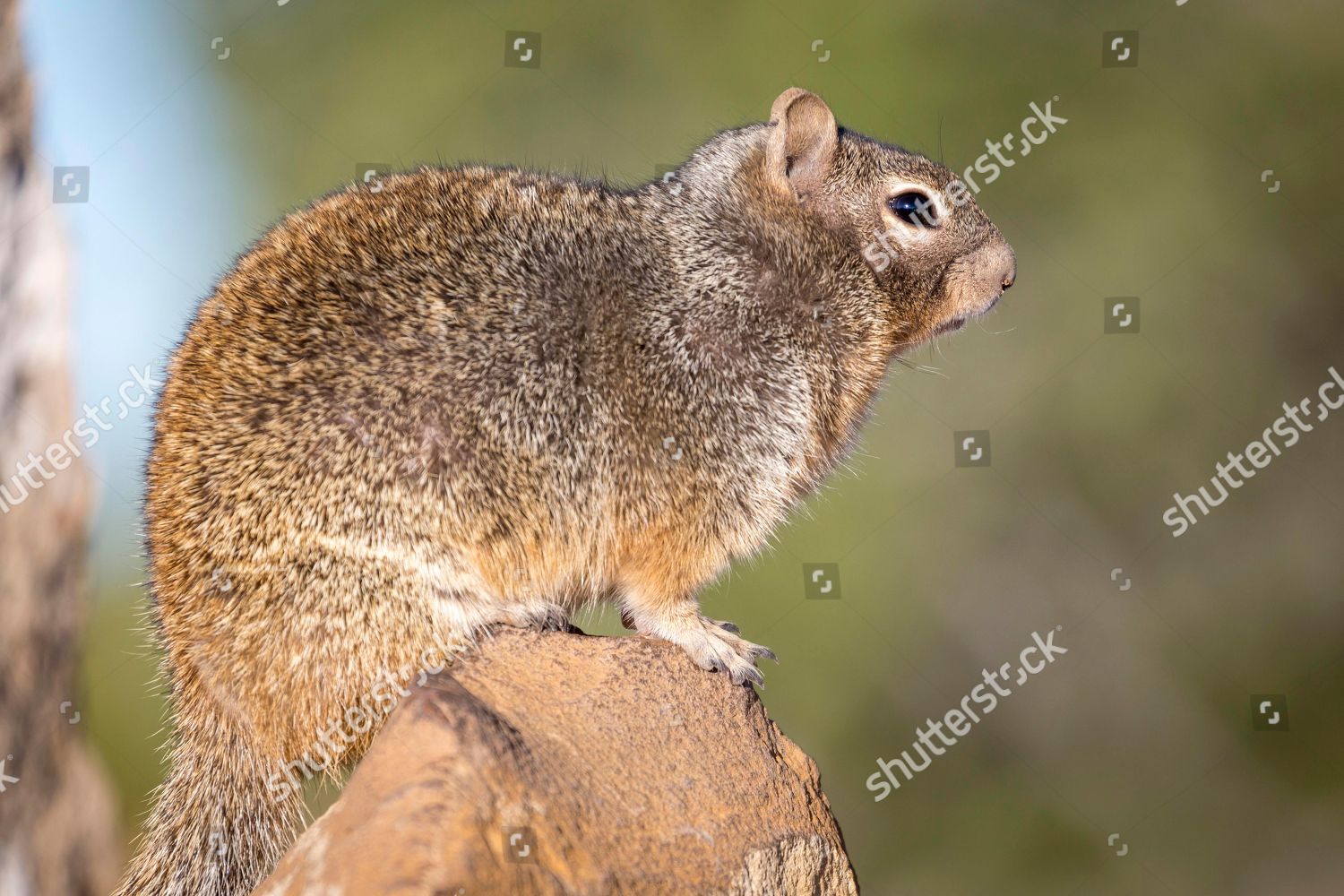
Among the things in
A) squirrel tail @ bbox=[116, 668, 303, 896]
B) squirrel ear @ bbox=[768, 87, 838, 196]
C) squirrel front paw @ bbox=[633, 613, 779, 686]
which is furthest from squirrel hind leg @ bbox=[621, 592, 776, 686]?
squirrel ear @ bbox=[768, 87, 838, 196]

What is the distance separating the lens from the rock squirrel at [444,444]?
11.6 ft

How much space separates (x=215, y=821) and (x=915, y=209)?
10.8 feet

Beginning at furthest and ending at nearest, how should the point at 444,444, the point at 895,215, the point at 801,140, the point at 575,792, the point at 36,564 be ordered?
the point at 36,564 < the point at 895,215 < the point at 801,140 < the point at 444,444 < the point at 575,792

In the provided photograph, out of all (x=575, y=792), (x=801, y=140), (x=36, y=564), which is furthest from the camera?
(x=36, y=564)

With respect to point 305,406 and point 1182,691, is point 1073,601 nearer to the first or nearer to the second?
point 1182,691

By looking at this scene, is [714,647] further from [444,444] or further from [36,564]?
[36,564]

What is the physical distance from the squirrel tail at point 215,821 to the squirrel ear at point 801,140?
108 inches

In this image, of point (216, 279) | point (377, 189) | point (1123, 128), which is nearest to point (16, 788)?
point (216, 279)

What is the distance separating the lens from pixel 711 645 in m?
4.07

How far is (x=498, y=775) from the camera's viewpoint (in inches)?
121

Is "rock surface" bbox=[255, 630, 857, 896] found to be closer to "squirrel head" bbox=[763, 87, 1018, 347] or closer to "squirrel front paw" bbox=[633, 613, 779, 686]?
"squirrel front paw" bbox=[633, 613, 779, 686]

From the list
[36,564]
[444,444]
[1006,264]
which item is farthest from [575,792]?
[36,564]

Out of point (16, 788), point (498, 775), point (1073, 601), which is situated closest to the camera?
point (498, 775)

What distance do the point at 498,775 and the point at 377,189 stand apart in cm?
206
